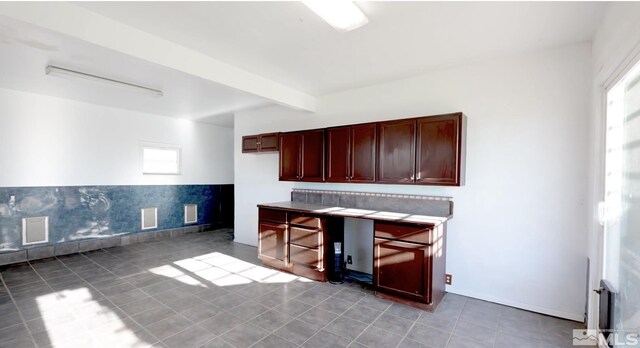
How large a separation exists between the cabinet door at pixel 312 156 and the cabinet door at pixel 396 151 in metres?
0.90

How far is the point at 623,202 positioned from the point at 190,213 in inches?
270

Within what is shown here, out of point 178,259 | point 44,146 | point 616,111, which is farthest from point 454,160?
point 44,146

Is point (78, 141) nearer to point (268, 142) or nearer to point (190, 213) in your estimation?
point (190, 213)

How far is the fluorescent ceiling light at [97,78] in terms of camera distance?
323cm

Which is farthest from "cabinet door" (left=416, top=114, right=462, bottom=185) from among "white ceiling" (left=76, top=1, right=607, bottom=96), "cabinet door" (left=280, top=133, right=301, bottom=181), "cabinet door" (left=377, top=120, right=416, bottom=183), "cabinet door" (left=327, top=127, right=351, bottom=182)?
"cabinet door" (left=280, top=133, right=301, bottom=181)

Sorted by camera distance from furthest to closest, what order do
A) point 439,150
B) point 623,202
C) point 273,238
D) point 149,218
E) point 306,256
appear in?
point 149,218, point 273,238, point 306,256, point 439,150, point 623,202

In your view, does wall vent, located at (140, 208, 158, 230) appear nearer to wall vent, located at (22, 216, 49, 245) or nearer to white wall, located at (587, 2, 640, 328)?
wall vent, located at (22, 216, 49, 245)

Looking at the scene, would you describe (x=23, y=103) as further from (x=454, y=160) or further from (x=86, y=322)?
(x=454, y=160)

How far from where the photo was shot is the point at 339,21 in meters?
2.20

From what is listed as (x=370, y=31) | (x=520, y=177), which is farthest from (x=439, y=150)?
(x=370, y=31)

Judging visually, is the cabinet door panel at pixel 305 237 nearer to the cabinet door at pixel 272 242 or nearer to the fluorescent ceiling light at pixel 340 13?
the cabinet door at pixel 272 242

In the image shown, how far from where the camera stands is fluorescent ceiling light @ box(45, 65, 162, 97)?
3.23m

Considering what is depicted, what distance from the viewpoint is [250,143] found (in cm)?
503

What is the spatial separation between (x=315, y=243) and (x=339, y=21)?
247cm
